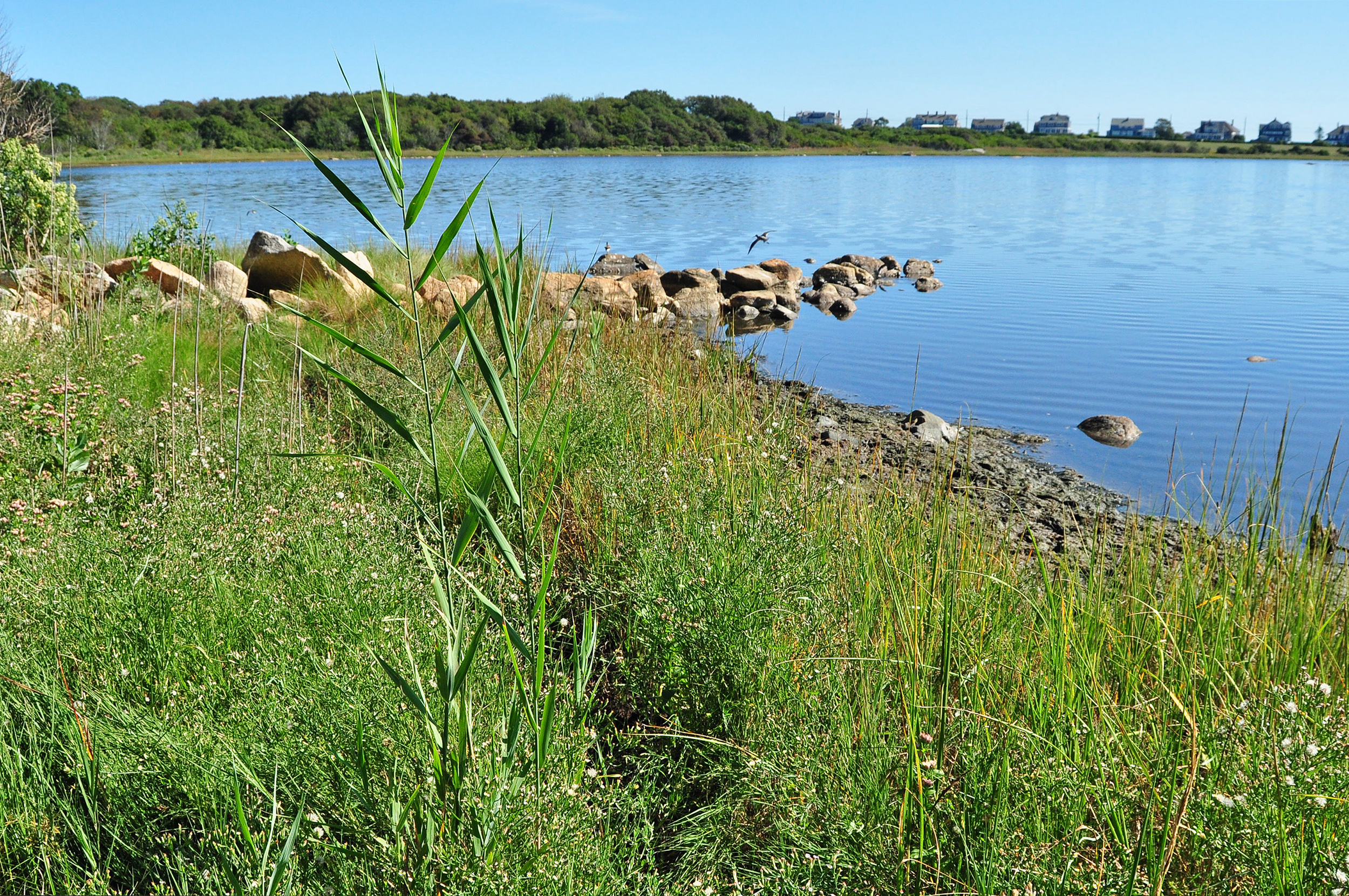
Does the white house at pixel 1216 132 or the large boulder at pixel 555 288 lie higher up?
the white house at pixel 1216 132

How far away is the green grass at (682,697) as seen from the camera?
154 centimetres

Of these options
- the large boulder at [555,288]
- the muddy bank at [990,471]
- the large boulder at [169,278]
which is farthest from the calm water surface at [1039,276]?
the large boulder at [169,278]

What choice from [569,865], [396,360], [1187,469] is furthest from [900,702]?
Result: [1187,469]

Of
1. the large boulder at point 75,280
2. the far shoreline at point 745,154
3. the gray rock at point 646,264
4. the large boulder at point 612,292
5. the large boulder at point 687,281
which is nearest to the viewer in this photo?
the large boulder at point 75,280

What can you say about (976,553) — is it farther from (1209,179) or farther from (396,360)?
(1209,179)

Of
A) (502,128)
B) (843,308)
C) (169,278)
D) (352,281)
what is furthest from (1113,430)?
(502,128)

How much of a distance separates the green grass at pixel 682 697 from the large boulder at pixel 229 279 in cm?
421

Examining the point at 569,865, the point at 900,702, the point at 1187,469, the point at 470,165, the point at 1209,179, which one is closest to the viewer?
the point at 569,865

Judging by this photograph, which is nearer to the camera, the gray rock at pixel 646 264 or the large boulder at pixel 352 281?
the large boulder at pixel 352 281

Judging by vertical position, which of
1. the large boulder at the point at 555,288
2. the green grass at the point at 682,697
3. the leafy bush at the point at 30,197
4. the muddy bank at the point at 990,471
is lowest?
the muddy bank at the point at 990,471

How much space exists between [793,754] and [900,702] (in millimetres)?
395

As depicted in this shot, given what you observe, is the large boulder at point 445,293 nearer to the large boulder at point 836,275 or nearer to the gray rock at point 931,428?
the gray rock at point 931,428

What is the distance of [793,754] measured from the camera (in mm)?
1975

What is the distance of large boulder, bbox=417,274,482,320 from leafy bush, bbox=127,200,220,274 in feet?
6.09
